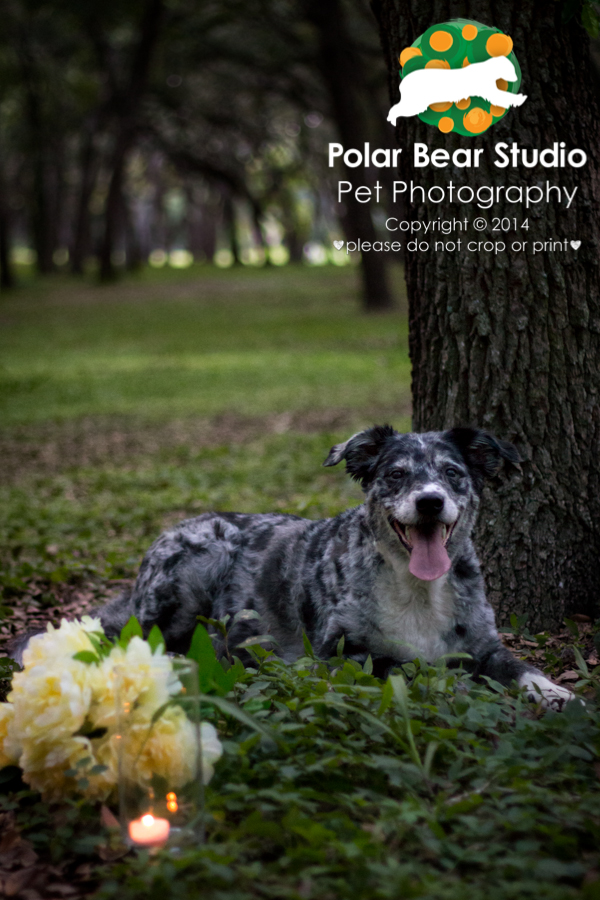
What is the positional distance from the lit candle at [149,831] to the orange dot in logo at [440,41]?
4601mm

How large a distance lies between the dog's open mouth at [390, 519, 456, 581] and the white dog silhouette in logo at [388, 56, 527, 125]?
2.60 m

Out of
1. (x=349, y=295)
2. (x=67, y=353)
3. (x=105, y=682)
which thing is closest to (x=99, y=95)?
(x=349, y=295)

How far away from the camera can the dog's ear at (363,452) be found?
16.8 feet

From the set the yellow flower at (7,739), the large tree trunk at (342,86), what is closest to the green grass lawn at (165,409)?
the large tree trunk at (342,86)

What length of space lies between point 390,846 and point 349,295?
2965cm

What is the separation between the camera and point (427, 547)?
15.4ft

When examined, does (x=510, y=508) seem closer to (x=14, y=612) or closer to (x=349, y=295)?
(x=14, y=612)

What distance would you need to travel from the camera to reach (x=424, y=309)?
586cm

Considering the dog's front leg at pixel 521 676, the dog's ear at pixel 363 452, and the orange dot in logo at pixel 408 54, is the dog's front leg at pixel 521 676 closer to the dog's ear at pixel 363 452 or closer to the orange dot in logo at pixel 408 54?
the dog's ear at pixel 363 452

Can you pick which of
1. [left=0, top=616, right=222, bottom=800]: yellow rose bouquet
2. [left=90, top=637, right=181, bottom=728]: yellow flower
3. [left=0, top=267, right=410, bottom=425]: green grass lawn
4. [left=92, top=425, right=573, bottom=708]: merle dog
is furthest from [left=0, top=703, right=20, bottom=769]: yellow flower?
[left=0, top=267, right=410, bottom=425]: green grass lawn

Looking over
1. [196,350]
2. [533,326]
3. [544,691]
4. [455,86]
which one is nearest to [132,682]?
[544,691]

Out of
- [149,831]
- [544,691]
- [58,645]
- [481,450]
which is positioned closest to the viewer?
[149,831]

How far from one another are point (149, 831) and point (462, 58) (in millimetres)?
4679

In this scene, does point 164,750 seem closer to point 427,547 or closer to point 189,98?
point 427,547
